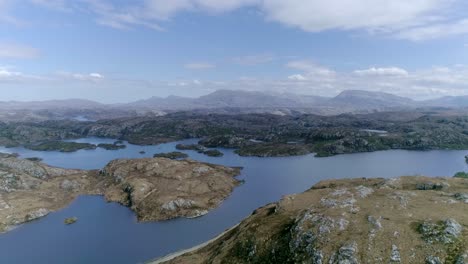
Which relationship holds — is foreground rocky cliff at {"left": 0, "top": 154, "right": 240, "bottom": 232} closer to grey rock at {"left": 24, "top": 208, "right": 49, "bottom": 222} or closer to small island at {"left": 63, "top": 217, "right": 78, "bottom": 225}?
grey rock at {"left": 24, "top": 208, "right": 49, "bottom": 222}

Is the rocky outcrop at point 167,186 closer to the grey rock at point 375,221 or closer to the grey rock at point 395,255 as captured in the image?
the grey rock at point 375,221

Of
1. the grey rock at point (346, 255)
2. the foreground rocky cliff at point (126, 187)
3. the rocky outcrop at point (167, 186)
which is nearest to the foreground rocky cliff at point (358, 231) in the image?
the grey rock at point (346, 255)

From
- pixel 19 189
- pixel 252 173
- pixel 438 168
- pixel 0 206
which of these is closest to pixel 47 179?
pixel 19 189

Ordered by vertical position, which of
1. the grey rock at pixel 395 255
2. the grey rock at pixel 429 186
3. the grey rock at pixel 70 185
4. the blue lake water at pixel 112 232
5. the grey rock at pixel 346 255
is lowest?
the blue lake water at pixel 112 232

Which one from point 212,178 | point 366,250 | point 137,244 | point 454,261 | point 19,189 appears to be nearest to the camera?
point 454,261

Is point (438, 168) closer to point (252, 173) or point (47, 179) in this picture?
point (252, 173)

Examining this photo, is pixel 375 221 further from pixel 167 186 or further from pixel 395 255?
pixel 167 186

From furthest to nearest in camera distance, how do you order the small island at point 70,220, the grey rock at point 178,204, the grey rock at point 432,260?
the grey rock at point 178,204
the small island at point 70,220
the grey rock at point 432,260
